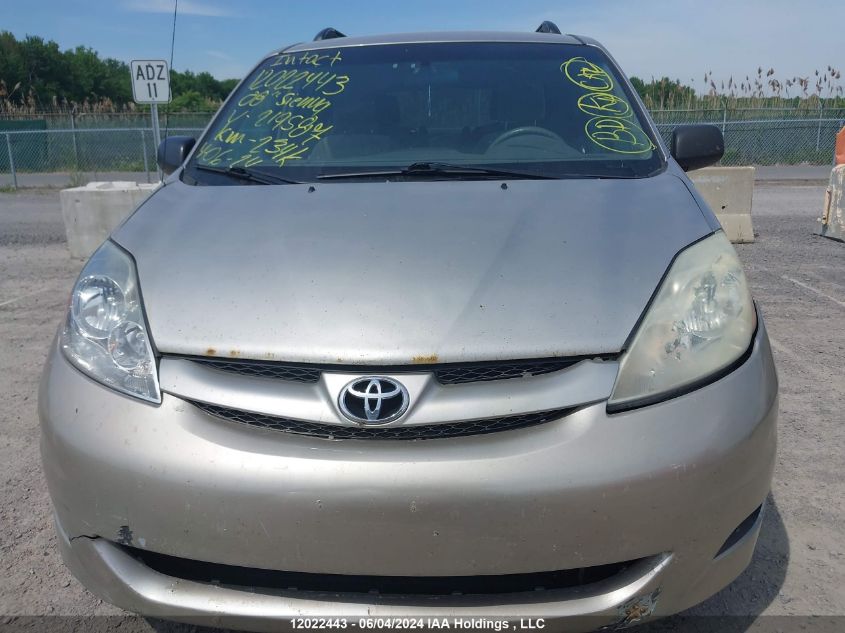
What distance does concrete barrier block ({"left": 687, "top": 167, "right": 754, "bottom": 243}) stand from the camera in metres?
8.98

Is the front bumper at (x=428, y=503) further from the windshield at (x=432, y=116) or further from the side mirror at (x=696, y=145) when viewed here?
the side mirror at (x=696, y=145)

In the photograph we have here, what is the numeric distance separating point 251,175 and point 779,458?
252cm

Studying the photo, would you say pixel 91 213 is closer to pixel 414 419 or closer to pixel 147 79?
pixel 147 79

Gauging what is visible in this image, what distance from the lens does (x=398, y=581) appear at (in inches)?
70.8

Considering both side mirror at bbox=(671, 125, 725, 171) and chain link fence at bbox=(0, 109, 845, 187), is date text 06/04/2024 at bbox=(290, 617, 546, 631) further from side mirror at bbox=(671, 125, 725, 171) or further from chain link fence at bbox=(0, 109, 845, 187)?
chain link fence at bbox=(0, 109, 845, 187)

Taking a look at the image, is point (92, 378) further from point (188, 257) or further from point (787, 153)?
point (787, 153)

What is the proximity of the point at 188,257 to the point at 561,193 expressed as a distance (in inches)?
44.8

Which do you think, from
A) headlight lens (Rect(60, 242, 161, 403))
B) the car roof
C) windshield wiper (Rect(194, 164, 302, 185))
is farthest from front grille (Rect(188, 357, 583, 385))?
the car roof

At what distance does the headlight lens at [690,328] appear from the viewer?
5.99ft

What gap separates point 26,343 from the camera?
5312mm

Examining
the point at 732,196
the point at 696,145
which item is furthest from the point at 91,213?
the point at 732,196

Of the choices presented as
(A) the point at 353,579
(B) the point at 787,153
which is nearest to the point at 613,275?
(A) the point at 353,579

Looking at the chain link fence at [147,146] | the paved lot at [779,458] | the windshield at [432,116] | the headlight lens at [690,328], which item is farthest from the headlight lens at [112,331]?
the chain link fence at [147,146]

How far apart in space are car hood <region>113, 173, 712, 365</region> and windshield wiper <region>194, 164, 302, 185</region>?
0.15 m
